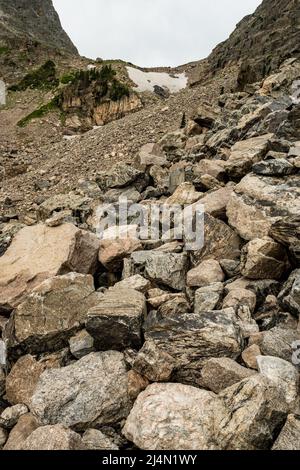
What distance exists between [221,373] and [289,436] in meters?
1.26

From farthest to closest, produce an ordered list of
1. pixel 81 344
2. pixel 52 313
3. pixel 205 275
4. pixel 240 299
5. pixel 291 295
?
1. pixel 205 275
2. pixel 52 313
3. pixel 240 299
4. pixel 81 344
5. pixel 291 295

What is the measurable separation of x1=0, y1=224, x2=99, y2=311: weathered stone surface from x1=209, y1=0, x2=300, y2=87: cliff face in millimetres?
25006

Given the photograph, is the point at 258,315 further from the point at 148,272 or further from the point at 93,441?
the point at 93,441

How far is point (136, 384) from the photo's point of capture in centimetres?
630

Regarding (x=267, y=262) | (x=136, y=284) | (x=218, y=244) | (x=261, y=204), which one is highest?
(x=261, y=204)

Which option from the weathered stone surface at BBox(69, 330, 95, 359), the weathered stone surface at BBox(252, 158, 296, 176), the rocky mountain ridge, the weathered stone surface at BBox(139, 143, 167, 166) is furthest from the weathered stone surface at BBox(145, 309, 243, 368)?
the weathered stone surface at BBox(139, 143, 167, 166)

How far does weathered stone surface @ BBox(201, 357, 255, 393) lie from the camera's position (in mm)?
5764

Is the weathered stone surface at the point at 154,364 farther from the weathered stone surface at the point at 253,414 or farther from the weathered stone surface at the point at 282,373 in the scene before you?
the weathered stone surface at the point at 282,373

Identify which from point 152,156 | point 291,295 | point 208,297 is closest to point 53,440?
point 208,297

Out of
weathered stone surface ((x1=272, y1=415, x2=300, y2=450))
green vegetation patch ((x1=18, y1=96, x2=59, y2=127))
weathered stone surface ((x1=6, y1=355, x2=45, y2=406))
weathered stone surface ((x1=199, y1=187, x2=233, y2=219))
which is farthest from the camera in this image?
green vegetation patch ((x1=18, y1=96, x2=59, y2=127))

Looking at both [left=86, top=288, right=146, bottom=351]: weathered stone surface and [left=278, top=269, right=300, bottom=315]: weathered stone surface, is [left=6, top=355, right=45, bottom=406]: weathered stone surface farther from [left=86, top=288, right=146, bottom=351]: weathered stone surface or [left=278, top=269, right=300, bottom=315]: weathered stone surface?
[left=278, top=269, right=300, bottom=315]: weathered stone surface

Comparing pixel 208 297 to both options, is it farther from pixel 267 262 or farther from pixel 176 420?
pixel 176 420

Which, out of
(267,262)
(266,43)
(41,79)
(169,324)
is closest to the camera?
(169,324)

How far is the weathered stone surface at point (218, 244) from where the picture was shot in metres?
9.54
